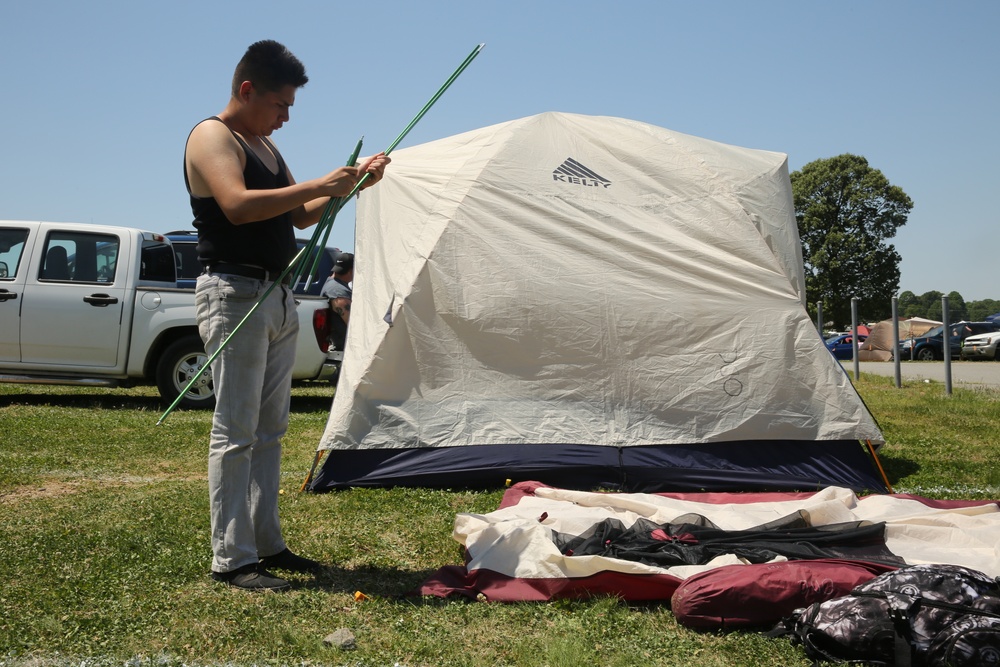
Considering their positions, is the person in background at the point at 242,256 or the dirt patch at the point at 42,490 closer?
the person in background at the point at 242,256

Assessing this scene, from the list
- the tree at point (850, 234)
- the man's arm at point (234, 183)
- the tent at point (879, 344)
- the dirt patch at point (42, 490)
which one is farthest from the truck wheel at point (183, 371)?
the tree at point (850, 234)

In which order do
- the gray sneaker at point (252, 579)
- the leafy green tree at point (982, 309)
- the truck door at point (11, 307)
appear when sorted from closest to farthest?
the gray sneaker at point (252, 579), the truck door at point (11, 307), the leafy green tree at point (982, 309)

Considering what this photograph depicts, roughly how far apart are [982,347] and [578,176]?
912 inches

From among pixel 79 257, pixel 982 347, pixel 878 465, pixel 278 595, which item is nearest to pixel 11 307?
pixel 79 257

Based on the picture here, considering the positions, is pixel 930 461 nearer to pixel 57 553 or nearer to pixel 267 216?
pixel 267 216

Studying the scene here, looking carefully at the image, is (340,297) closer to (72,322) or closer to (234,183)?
(72,322)

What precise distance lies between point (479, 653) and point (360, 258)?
353 cm

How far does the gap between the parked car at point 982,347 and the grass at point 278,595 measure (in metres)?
21.1

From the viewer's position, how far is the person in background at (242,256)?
10.8 feet

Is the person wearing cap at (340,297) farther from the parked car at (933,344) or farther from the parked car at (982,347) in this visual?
the parked car at (982,347)

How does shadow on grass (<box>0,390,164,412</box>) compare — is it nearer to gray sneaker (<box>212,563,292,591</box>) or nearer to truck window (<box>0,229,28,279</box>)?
truck window (<box>0,229,28,279</box>)

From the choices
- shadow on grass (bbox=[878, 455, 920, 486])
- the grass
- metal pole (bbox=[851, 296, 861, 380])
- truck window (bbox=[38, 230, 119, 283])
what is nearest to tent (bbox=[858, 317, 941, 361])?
metal pole (bbox=[851, 296, 861, 380])

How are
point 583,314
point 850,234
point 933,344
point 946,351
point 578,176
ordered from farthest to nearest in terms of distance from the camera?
1. point 850,234
2. point 933,344
3. point 946,351
4. point 578,176
5. point 583,314

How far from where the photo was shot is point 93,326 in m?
8.88
